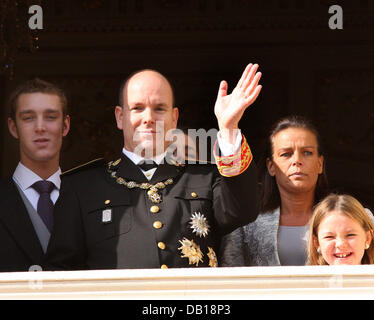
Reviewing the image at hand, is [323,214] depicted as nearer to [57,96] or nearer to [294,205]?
[294,205]

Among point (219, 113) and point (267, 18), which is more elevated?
point (267, 18)

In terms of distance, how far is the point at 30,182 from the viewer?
3451 millimetres

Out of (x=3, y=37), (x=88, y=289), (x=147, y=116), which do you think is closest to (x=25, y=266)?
(x=88, y=289)

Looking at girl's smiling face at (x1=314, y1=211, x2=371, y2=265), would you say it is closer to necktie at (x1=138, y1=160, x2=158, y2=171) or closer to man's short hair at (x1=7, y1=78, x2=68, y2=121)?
necktie at (x1=138, y1=160, x2=158, y2=171)

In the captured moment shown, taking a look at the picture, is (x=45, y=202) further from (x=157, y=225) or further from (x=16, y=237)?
(x=157, y=225)

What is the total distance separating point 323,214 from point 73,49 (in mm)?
1808

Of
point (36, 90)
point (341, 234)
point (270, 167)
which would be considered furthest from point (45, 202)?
point (341, 234)

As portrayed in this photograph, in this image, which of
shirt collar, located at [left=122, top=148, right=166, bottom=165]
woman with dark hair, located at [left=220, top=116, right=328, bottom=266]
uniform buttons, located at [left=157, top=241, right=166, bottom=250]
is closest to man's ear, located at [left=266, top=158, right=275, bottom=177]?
woman with dark hair, located at [left=220, top=116, right=328, bottom=266]

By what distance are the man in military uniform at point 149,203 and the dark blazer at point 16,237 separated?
0.71 feet

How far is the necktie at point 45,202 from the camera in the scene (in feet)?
11.0

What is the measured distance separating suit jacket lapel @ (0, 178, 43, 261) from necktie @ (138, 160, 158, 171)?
0.44 metres

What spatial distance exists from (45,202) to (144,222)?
51 centimetres

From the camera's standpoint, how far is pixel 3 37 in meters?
4.01

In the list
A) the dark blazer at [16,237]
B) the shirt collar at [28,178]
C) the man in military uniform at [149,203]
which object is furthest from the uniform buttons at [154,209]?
the shirt collar at [28,178]
